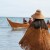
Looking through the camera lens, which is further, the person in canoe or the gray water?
the gray water

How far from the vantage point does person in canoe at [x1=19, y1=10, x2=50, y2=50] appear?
181 inches

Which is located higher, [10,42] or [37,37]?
[37,37]

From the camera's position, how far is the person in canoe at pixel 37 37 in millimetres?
4605

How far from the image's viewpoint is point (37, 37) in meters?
4.60

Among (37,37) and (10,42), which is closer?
(37,37)

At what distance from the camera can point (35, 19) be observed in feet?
15.3

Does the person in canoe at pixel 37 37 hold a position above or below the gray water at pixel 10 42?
above

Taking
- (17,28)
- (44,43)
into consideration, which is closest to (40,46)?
(44,43)

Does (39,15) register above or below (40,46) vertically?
above

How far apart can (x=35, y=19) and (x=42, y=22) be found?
12 cm

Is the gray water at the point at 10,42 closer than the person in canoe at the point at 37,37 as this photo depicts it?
No

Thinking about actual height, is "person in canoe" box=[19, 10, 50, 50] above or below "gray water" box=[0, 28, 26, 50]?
above

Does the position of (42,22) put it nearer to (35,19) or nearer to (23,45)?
(35,19)

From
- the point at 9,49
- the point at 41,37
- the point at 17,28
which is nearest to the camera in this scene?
the point at 41,37
